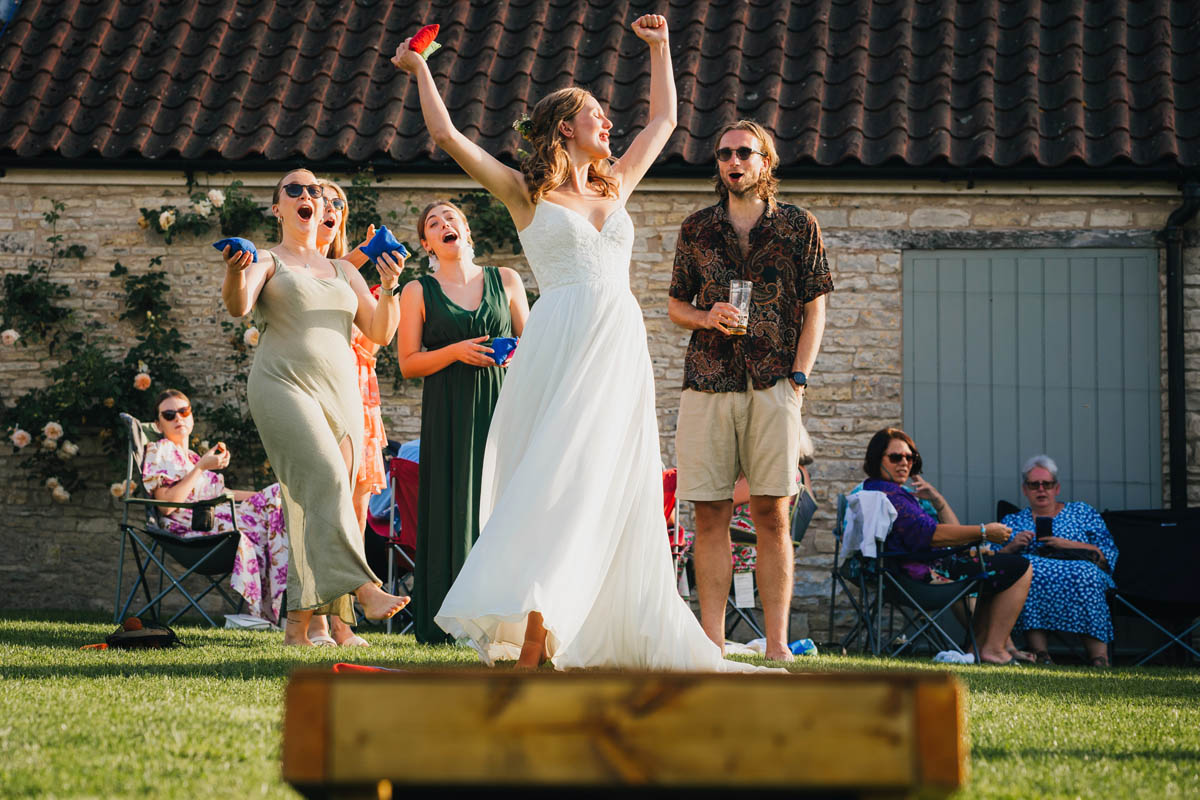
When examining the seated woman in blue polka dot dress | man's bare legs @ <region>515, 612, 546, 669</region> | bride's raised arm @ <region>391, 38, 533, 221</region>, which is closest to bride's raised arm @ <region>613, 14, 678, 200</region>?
bride's raised arm @ <region>391, 38, 533, 221</region>

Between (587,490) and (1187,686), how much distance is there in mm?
3378

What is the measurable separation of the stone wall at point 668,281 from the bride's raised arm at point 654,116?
5.08 metres

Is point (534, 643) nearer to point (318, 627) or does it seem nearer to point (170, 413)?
point (318, 627)

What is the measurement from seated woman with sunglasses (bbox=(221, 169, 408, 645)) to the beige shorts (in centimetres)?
140

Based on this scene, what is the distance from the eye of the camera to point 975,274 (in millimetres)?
9766

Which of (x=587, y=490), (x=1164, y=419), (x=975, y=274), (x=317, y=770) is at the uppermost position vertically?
(x=975, y=274)

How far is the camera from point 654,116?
476 cm

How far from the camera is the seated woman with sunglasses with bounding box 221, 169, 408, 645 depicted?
570cm

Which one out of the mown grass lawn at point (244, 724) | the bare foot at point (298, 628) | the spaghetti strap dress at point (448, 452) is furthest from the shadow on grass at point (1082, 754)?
the bare foot at point (298, 628)

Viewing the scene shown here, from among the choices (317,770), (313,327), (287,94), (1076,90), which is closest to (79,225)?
(287,94)

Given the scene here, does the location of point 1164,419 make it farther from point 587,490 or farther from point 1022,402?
point 587,490

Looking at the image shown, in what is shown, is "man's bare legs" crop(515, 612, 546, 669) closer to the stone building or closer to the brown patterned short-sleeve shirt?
the brown patterned short-sleeve shirt

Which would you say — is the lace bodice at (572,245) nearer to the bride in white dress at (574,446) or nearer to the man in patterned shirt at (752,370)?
the bride in white dress at (574,446)

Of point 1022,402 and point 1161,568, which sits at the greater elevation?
point 1022,402
